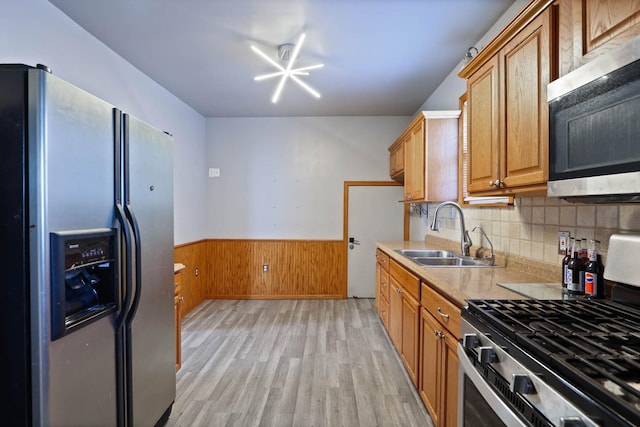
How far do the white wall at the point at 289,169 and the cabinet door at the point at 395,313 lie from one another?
1947 mm

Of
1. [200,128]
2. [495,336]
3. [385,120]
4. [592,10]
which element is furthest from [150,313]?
[385,120]

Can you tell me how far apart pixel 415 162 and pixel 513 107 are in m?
1.71

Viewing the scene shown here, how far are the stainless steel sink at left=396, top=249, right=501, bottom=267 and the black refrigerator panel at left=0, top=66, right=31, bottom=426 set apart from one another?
7.16 feet

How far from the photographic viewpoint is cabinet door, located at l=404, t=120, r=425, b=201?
10.1 feet

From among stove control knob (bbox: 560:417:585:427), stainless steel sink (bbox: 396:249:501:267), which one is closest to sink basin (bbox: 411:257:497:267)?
stainless steel sink (bbox: 396:249:501:267)

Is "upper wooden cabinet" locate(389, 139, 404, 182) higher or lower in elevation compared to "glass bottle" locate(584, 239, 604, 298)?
higher

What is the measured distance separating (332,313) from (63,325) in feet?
10.6

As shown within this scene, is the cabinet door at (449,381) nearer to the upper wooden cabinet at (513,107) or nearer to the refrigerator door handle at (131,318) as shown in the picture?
the upper wooden cabinet at (513,107)

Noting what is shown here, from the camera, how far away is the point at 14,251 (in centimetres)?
106

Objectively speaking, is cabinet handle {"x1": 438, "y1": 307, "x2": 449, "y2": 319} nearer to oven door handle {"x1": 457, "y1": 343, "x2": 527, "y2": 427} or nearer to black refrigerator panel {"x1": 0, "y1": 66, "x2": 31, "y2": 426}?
oven door handle {"x1": 457, "y1": 343, "x2": 527, "y2": 427}

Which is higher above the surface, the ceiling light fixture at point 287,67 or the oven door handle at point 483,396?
the ceiling light fixture at point 287,67

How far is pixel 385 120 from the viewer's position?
4707mm

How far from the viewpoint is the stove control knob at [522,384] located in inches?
32.1

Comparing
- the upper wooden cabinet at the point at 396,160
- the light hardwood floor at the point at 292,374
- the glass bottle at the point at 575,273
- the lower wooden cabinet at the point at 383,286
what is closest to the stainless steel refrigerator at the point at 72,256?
the light hardwood floor at the point at 292,374
